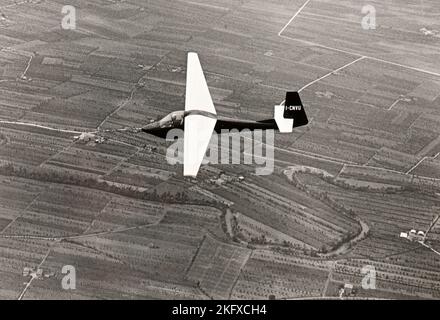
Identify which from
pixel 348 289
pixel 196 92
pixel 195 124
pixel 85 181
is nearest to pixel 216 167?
pixel 196 92

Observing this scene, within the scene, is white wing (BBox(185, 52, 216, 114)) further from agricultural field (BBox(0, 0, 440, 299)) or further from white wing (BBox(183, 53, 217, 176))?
agricultural field (BBox(0, 0, 440, 299))

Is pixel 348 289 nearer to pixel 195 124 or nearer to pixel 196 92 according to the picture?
pixel 195 124

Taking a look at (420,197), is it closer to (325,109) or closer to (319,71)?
(325,109)

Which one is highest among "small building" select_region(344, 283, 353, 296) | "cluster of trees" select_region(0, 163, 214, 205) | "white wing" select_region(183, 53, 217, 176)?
"white wing" select_region(183, 53, 217, 176)

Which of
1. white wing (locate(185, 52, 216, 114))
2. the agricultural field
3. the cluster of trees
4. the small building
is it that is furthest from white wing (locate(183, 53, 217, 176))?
the small building

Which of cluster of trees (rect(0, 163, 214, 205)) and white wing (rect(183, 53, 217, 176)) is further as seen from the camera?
cluster of trees (rect(0, 163, 214, 205))

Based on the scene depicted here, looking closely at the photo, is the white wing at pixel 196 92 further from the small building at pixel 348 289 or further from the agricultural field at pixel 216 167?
the small building at pixel 348 289
